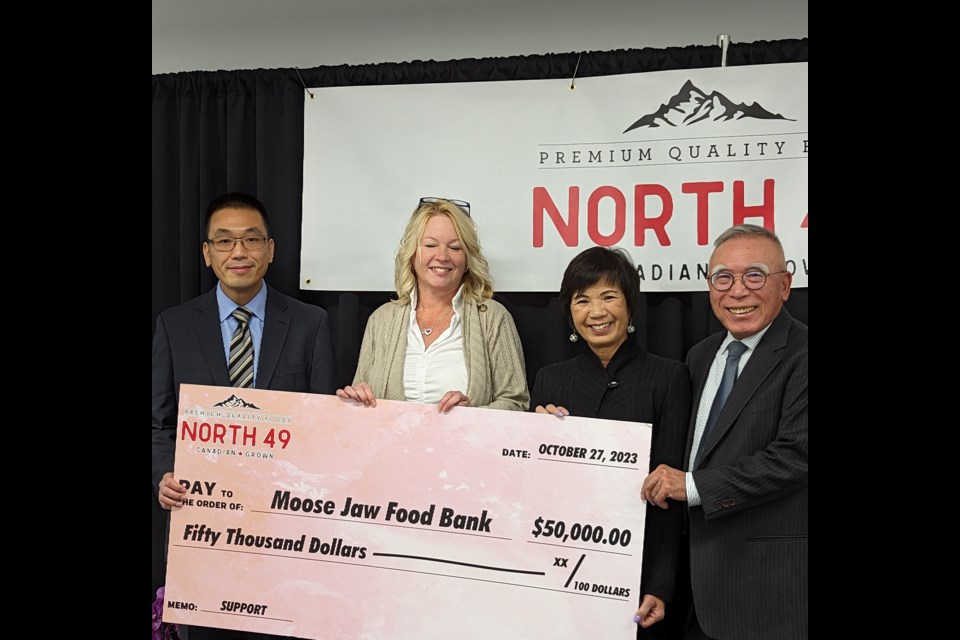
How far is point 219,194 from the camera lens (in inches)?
130

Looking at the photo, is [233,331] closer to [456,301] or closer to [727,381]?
[456,301]

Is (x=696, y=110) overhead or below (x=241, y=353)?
overhead

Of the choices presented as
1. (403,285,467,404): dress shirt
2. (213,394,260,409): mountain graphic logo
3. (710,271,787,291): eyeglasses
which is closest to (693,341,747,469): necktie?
(710,271,787,291): eyeglasses

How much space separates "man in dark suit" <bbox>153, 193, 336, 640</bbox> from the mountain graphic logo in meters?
0.23

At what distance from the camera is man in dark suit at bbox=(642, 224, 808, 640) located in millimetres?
2215

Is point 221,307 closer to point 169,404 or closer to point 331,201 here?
point 169,404

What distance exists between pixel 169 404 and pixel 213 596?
2.22ft

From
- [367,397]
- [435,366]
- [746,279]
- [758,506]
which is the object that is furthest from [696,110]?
[367,397]

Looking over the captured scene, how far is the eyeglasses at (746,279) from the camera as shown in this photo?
7.68ft

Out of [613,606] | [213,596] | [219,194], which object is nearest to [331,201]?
[219,194]

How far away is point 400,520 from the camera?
247 centimetres

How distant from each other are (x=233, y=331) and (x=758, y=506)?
186cm

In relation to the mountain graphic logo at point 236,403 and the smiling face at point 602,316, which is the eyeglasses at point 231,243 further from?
the smiling face at point 602,316

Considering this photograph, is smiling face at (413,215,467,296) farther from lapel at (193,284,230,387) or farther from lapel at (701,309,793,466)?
lapel at (701,309,793,466)
